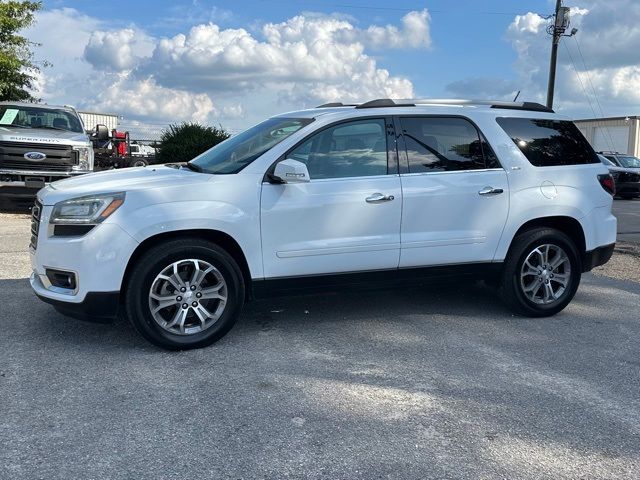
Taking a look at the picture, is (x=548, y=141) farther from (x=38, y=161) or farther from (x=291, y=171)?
(x=38, y=161)

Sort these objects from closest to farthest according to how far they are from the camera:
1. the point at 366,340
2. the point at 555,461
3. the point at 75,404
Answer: the point at 555,461 < the point at 75,404 < the point at 366,340

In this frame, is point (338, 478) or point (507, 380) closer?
point (338, 478)

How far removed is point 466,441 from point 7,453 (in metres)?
2.33

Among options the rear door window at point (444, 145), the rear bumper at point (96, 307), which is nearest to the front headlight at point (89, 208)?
the rear bumper at point (96, 307)

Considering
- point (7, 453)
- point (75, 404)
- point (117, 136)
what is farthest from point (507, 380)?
point (117, 136)

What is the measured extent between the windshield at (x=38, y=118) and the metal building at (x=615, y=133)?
29382 mm

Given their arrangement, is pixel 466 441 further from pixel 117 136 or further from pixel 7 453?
pixel 117 136

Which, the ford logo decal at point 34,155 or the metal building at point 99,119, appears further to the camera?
the metal building at point 99,119

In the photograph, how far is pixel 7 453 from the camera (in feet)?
10.1

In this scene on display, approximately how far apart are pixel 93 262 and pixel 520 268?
A: 361 cm

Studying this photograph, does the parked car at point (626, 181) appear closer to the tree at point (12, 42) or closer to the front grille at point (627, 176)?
the front grille at point (627, 176)

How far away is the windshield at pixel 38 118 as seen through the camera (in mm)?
13016

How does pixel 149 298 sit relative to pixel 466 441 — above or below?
above

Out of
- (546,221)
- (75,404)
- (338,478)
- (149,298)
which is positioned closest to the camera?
(338,478)
